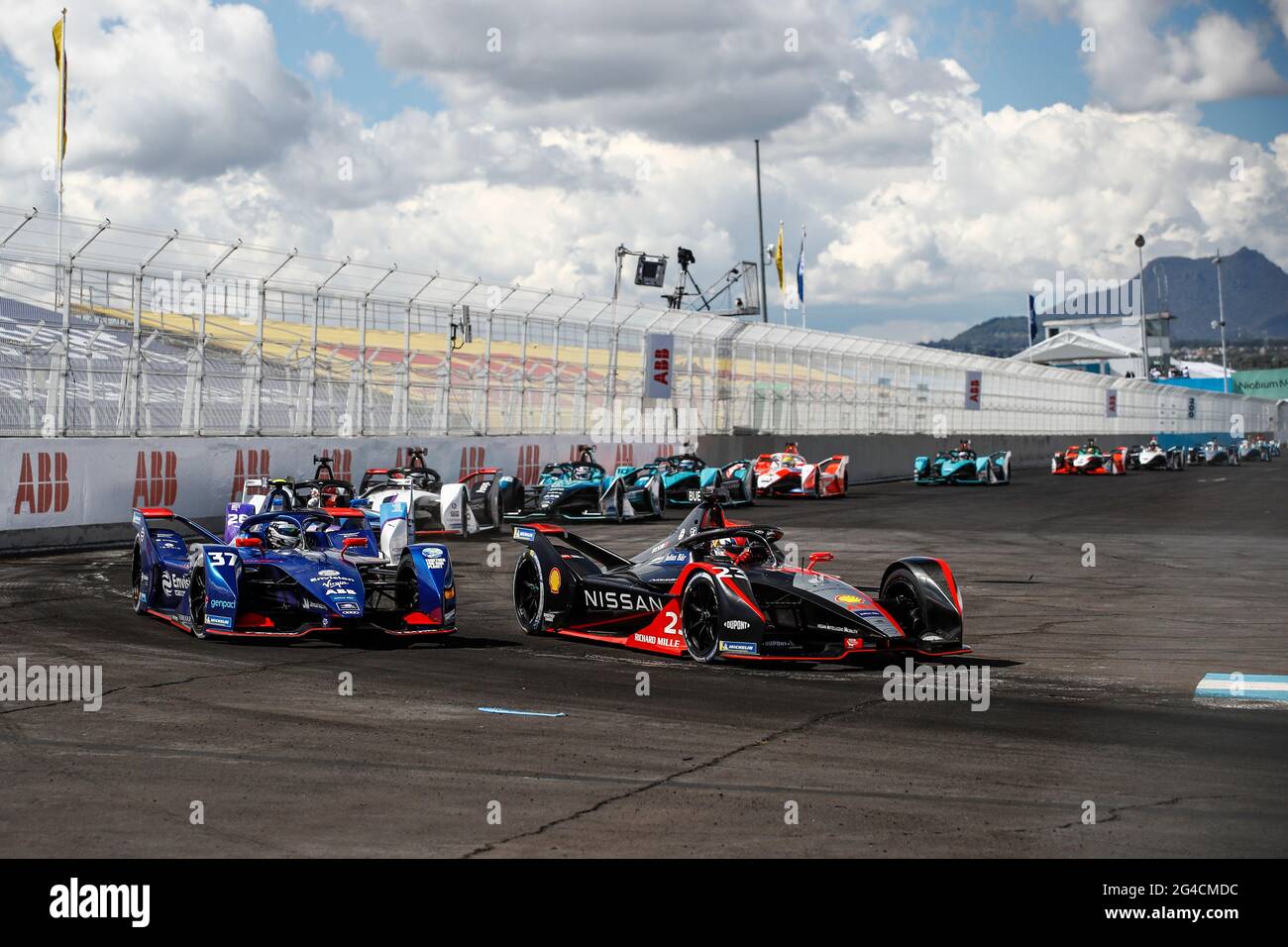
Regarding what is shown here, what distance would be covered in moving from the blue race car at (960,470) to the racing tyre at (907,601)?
32.7 metres

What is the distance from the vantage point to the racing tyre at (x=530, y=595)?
12.5m

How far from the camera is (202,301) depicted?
23.6m

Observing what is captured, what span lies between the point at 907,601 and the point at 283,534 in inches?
219

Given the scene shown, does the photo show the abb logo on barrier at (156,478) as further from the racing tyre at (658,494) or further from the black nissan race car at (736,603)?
the black nissan race car at (736,603)

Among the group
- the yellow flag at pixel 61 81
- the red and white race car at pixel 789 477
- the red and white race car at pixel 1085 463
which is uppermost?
the yellow flag at pixel 61 81

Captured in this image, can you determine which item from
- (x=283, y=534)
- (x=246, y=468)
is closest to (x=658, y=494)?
(x=246, y=468)

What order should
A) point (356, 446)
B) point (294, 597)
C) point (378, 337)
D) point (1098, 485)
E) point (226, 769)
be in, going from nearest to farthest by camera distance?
1. point (226, 769)
2. point (294, 597)
3. point (356, 446)
4. point (378, 337)
5. point (1098, 485)

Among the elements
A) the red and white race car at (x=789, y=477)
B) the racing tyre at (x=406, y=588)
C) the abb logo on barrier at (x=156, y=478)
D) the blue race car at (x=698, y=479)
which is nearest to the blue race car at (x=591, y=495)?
the blue race car at (x=698, y=479)

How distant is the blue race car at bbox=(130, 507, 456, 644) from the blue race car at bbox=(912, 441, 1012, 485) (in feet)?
107

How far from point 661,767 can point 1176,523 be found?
23.2 metres

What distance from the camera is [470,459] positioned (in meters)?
30.3
